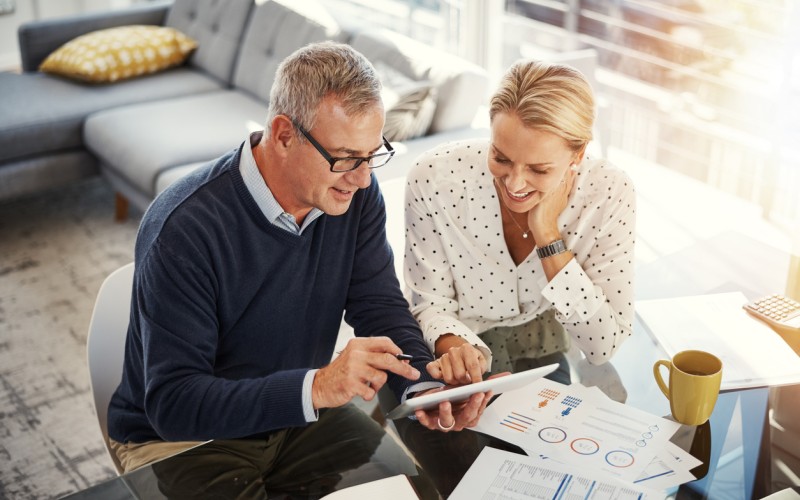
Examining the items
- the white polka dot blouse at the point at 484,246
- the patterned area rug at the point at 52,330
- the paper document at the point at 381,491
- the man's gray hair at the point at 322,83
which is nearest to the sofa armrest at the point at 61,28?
the patterned area rug at the point at 52,330

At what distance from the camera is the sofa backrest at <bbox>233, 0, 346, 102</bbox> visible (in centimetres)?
358

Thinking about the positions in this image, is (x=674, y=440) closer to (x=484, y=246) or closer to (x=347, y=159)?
(x=484, y=246)

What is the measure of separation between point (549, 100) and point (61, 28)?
3.51 m

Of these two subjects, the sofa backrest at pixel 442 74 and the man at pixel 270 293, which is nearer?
the man at pixel 270 293

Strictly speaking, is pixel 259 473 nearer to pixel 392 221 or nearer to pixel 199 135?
pixel 392 221

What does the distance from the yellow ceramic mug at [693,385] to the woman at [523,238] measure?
7.2 inches

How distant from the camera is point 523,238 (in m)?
1.73

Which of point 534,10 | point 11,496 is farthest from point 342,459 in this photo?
point 534,10

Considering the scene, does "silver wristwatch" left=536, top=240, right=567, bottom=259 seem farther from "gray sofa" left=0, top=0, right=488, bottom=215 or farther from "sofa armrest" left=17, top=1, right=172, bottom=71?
"sofa armrest" left=17, top=1, right=172, bottom=71

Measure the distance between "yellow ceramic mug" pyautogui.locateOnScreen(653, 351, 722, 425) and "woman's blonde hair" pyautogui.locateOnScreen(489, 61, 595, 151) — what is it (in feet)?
1.40

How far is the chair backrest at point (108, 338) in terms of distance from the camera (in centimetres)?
166

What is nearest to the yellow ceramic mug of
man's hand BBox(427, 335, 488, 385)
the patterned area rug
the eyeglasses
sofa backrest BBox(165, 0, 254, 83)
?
man's hand BBox(427, 335, 488, 385)

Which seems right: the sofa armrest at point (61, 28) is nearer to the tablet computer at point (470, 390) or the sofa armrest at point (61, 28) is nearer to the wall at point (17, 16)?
the wall at point (17, 16)

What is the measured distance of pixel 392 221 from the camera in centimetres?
221
